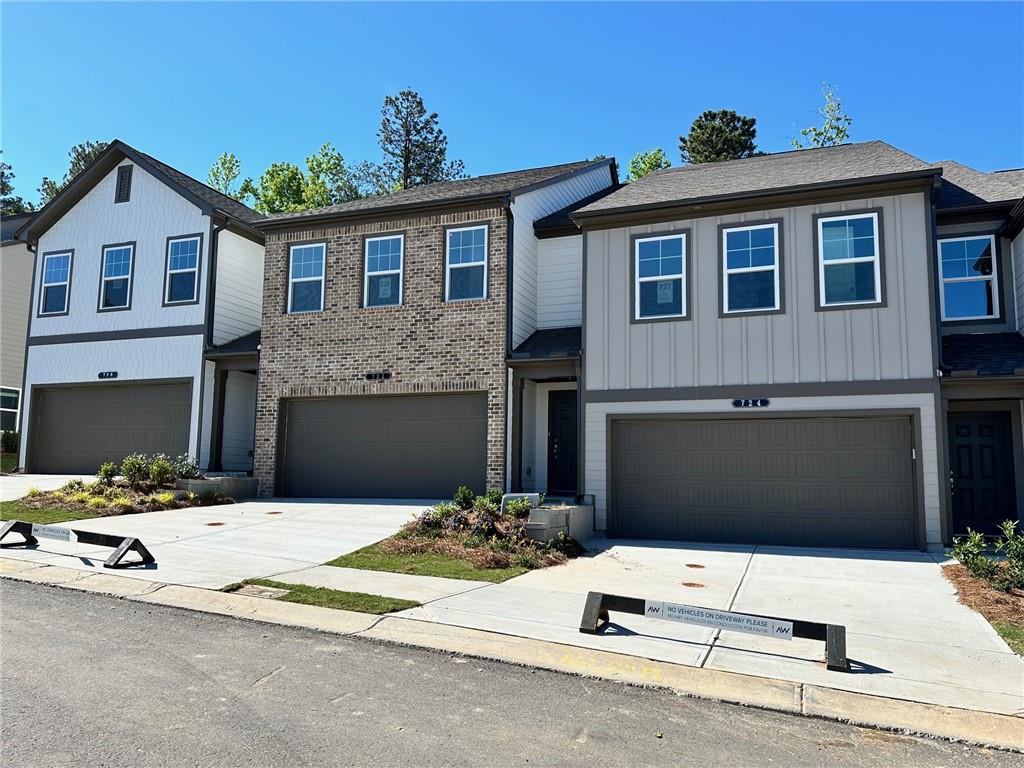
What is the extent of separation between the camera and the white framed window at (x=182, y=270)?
60.2 ft

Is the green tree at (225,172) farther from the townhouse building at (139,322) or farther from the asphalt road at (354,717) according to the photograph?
the asphalt road at (354,717)

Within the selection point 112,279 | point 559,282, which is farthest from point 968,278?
point 112,279

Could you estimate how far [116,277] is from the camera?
19312mm

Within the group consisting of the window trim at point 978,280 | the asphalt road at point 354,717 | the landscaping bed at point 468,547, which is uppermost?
the window trim at point 978,280

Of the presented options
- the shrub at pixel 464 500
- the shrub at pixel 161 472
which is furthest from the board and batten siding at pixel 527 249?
the shrub at pixel 161 472

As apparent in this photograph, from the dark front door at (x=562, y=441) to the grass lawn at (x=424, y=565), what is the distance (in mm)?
5979

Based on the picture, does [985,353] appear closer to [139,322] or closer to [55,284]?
[139,322]

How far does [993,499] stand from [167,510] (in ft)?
48.6

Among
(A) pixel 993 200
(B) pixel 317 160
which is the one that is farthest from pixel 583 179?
(B) pixel 317 160

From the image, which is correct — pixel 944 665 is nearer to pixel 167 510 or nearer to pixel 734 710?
pixel 734 710

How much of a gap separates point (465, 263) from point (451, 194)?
233 centimetres

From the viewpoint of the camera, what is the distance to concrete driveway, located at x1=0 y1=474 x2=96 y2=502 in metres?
15.0

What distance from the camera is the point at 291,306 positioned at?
16.8 meters

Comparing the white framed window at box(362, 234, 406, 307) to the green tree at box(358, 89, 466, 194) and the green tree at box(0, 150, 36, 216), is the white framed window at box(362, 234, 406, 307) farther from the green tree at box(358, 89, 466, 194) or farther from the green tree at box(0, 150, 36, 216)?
the green tree at box(0, 150, 36, 216)
